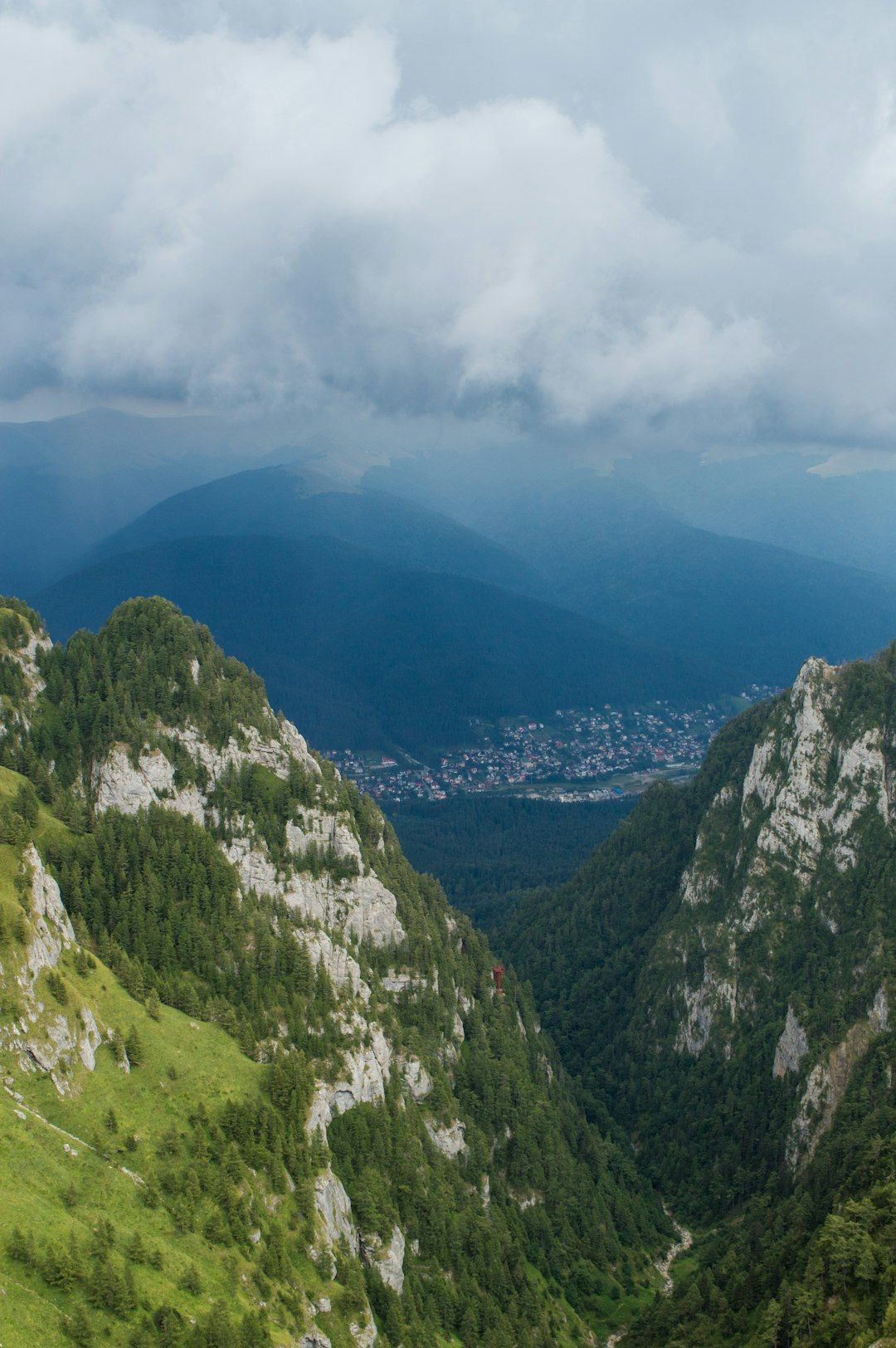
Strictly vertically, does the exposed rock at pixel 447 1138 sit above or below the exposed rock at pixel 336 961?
below

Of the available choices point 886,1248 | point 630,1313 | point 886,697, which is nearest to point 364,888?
point 630,1313

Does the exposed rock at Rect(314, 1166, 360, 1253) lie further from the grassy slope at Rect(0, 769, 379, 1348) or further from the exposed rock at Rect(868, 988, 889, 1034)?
the exposed rock at Rect(868, 988, 889, 1034)

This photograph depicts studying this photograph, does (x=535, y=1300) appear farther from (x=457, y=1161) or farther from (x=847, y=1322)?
(x=847, y=1322)

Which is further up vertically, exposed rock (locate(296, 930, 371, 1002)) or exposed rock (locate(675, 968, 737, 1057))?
exposed rock (locate(296, 930, 371, 1002))

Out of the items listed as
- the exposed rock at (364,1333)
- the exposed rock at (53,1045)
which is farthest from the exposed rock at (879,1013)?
the exposed rock at (53,1045)

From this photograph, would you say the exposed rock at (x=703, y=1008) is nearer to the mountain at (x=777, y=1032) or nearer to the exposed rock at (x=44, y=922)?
the mountain at (x=777, y=1032)

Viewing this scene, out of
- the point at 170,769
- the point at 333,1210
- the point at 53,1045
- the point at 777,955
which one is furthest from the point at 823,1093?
the point at 53,1045

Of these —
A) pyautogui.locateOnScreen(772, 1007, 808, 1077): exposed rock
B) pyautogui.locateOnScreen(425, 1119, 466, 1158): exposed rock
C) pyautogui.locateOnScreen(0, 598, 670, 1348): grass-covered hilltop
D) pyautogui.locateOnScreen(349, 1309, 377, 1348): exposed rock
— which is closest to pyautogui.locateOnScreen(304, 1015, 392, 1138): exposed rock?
pyautogui.locateOnScreen(0, 598, 670, 1348): grass-covered hilltop
